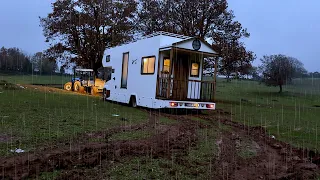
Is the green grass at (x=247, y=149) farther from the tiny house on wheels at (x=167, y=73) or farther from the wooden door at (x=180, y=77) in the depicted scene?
the wooden door at (x=180, y=77)

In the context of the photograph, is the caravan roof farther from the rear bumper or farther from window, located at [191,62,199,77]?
the rear bumper

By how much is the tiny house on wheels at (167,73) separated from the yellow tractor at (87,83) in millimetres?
11587

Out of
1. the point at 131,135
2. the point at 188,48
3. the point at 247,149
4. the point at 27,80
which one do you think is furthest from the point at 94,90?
the point at 27,80

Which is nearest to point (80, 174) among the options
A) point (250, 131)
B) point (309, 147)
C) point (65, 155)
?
point (65, 155)

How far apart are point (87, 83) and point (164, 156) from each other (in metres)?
25.0

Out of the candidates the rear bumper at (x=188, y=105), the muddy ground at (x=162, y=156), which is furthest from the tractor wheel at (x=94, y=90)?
the muddy ground at (x=162, y=156)

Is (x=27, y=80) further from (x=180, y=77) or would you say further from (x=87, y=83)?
(x=180, y=77)

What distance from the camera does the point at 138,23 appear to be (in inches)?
1097

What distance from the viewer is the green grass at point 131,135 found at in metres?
7.39

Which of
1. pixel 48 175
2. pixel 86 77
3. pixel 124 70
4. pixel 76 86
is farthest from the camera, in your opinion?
pixel 86 77

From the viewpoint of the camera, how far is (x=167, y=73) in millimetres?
14211

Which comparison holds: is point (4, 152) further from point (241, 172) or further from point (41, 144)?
point (241, 172)

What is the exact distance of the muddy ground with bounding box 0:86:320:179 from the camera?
4.74 metres

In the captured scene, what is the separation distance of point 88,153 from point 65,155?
0.40 meters
